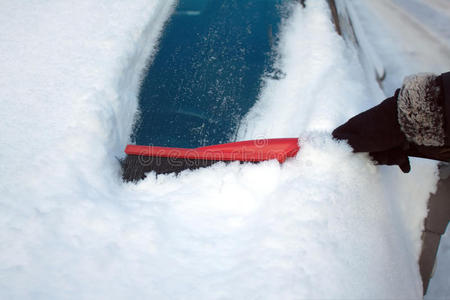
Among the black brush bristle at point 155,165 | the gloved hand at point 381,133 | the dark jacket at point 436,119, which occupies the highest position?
the dark jacket at point 436,119

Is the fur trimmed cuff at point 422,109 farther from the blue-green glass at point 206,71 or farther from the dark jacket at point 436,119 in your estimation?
the blue-green glass at point 206,71

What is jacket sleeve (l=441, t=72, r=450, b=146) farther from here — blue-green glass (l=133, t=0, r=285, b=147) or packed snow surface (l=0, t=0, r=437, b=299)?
blue-green glass (l=133, t=0, r=285, b=147)

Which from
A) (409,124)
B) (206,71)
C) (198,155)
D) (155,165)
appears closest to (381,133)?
(409,124)

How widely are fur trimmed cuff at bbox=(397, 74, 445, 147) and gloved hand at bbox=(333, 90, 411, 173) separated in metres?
0.04

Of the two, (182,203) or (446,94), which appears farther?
(182,203)

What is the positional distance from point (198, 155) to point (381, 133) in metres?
0.61

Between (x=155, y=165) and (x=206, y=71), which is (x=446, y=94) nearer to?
(x=155, y=165)

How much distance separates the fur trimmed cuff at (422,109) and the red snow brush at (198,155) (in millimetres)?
417

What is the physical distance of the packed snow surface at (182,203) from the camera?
0.89 metres

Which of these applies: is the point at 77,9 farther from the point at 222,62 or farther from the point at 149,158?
the point at 149,158

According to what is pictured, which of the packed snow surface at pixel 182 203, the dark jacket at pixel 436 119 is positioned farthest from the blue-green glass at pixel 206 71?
the dark jacket at pixel 436 119

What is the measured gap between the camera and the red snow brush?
1.17 m

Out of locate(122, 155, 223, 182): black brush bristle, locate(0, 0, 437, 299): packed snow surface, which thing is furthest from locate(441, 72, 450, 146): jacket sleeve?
locate(122, 155, 223, 182): black brush bristle

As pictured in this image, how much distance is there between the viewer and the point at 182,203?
1119 mm
